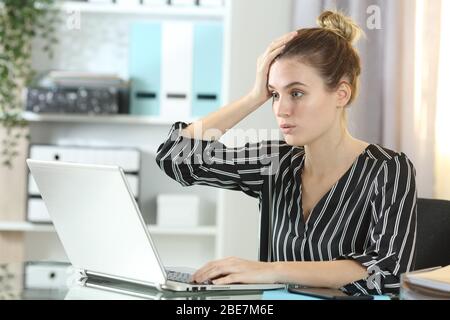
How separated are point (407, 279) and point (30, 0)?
2310 mm

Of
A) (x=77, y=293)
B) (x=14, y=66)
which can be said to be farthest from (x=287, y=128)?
(x=14, y=66)

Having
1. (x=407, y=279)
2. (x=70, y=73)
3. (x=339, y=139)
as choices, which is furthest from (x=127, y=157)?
(x=407, y=279)

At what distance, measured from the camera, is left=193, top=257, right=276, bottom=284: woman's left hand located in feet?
4.50

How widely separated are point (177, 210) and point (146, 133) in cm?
36

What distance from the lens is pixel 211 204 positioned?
324cm

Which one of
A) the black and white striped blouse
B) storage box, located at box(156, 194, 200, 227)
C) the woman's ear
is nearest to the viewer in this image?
the black and white striped blouse

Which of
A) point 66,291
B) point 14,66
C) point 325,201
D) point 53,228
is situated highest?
point 14,66

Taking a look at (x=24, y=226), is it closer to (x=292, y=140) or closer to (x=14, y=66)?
(x=14, y=66)

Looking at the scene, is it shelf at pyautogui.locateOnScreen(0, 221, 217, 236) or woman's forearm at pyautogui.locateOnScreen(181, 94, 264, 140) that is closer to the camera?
woman's forearm at pyautogui.locateOnScreen(181, 94, 264, 140)

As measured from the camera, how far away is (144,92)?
10.3 ft

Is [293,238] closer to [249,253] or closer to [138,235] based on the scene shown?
[138,235]

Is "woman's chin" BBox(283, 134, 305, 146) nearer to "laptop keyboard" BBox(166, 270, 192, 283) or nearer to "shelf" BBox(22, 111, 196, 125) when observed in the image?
"laptop keyboard" BBox(166, 270, 192, 283)

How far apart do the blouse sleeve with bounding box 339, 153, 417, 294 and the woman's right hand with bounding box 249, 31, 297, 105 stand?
301 millimetres

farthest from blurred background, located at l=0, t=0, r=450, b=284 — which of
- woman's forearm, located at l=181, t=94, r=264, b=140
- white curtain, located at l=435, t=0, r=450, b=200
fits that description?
woman's forearm, located at l=181, t=94, r=264, b=140
